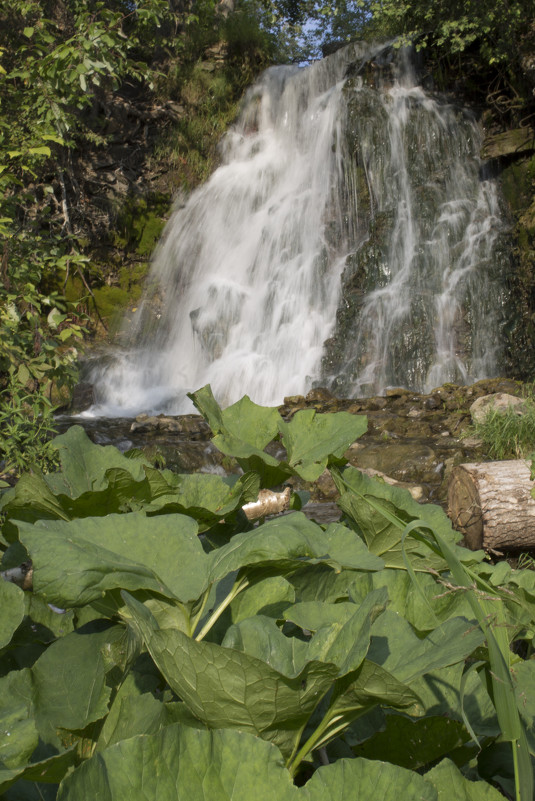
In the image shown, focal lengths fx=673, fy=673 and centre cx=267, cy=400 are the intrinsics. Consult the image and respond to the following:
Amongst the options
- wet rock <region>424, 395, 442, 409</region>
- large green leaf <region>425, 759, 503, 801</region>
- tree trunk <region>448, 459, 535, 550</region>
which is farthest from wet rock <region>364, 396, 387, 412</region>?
large green leaf <region>425, 759, 503, 801</region>

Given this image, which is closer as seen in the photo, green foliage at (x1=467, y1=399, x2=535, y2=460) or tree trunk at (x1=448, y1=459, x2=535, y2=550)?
tree trunk at (x1=448, y1=459, x2=535, y2=550)

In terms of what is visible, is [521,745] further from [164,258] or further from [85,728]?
[164,258]

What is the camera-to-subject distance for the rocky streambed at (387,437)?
20.4 feet

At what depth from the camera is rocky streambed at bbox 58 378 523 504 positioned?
20.4 feet

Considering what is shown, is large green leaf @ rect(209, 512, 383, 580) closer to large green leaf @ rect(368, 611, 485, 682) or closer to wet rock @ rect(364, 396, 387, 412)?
large green leaf @ rect(368, 611, 485, 682)

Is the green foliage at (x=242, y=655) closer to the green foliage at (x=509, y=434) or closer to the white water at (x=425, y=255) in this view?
the green foliage at (x=509, y=434)

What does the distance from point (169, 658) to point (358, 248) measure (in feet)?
36.2

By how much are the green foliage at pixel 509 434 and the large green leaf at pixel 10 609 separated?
5.92 meters

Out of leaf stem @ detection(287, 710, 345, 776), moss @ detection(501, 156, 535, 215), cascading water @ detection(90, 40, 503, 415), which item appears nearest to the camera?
leaf stem @ detection(287, 710, 345, 776)

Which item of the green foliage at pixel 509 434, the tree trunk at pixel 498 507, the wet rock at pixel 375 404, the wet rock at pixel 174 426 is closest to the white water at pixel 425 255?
the wet rock at pixel 375 404

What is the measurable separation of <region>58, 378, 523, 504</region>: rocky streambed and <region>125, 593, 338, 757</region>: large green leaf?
5143 mm

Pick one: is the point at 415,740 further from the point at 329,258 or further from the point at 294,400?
the point at 329,258

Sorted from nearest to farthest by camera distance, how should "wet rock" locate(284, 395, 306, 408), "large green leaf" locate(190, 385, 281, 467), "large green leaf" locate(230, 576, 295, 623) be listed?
"large green leaf" locate(230, 576, 295, 623), "large green leaf" locate(190, 385, 281, 467), "wet rock" locate(284, 395, 306, 408)

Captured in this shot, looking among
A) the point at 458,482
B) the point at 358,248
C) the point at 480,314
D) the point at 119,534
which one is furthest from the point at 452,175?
the point at 119,534
